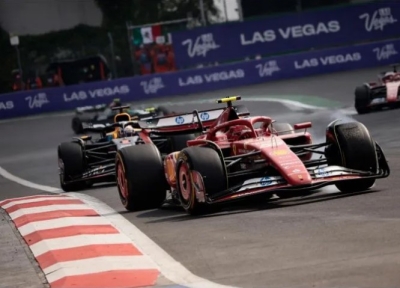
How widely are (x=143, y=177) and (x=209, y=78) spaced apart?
30846 millimetres

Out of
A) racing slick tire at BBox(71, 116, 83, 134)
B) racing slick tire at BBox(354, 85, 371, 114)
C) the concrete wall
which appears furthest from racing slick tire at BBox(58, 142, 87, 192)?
the concrete wall

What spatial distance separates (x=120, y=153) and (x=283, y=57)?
31.4 metres

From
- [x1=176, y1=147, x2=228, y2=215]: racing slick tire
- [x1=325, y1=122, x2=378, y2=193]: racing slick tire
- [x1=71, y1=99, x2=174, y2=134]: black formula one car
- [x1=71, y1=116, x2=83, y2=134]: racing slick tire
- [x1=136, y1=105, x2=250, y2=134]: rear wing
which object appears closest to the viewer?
[x1=176, y1=147, x2=228, y2=215]: racing slick tire

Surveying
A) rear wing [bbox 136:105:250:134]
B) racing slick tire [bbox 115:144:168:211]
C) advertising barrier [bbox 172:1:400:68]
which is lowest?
advertising barrier [bbox 172:1:400:68]

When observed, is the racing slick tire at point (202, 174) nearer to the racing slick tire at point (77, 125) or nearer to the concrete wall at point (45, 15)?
the racing slick tire at point (77, 125)

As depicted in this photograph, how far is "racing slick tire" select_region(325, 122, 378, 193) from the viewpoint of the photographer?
39.9 ft

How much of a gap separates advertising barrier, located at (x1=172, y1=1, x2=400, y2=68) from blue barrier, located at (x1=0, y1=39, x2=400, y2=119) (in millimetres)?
4785

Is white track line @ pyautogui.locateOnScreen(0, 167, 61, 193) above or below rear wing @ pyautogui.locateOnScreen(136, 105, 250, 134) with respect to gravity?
below

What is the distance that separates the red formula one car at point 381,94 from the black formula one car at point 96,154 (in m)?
8.91

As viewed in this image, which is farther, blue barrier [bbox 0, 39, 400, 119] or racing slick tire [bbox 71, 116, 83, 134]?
blue barrier [bbox 0, 39, 400, 119]

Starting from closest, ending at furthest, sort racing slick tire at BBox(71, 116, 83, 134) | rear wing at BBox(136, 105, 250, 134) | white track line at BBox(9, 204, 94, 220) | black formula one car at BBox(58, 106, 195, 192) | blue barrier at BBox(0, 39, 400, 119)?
white track line at BBox(9, 204, 94, 220), rear wing at BBox(136, 105, 250, 134), black formula one car at BBox(58, 106, 195, 192), racing slick tire at BBox(71, 116, 83, 134), blue barrier at BBox(0, 39, 400, 119)

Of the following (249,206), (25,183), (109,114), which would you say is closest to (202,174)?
(249,206)

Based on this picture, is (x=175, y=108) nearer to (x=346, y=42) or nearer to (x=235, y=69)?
(x=235, y=69)

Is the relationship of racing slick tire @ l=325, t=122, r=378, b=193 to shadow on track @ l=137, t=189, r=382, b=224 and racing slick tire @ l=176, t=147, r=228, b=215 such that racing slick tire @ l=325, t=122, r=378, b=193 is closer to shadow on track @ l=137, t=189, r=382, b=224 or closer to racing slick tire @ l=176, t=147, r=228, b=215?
shadow on track @ l=137, t=189, r=382, b=224
